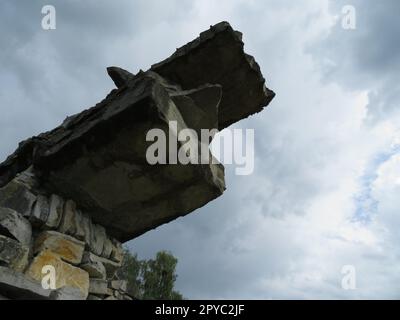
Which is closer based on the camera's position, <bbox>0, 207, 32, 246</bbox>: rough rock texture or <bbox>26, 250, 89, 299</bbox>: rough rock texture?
<bbox>0, 207, 32, 246</bbox>: rough rock texture

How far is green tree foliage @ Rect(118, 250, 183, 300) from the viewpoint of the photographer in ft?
60.9

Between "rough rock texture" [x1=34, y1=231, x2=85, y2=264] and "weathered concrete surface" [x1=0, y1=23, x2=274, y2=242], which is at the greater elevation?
"weathered concrete surface" [x1=0, y1=23, x2=274, y2=242]

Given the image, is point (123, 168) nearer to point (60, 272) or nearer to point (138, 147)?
point (138, 147)

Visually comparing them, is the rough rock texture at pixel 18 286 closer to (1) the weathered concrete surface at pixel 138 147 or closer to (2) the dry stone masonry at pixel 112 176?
(2) the dry stone masonry at pixel 112 176

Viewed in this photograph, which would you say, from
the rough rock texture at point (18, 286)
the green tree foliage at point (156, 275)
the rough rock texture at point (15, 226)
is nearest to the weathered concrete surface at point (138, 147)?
the rough rock texture at point (15, 226)

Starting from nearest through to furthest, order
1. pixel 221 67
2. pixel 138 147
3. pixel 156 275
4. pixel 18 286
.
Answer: pixel 18 286
pixel 138 147
pixel 221 67
pixel 156 275

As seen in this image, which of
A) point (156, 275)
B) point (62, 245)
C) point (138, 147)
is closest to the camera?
point (138, 147)

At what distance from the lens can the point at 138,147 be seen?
3139mm

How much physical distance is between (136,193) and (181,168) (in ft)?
1.74

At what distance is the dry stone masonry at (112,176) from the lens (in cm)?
303

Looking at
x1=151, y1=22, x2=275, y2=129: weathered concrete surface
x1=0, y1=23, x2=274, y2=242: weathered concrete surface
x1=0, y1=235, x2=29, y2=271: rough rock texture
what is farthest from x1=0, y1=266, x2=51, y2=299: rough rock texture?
x1=151, y1=22, x2=275, y2=129: weathered concrete surface

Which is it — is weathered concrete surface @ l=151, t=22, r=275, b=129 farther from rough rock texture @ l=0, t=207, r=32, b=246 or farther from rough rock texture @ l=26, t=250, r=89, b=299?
rough rock texture @ l=26, t=250, r=89, b=299

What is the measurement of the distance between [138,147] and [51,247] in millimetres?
1095

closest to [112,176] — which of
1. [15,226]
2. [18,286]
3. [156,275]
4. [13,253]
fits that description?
[15,226]
